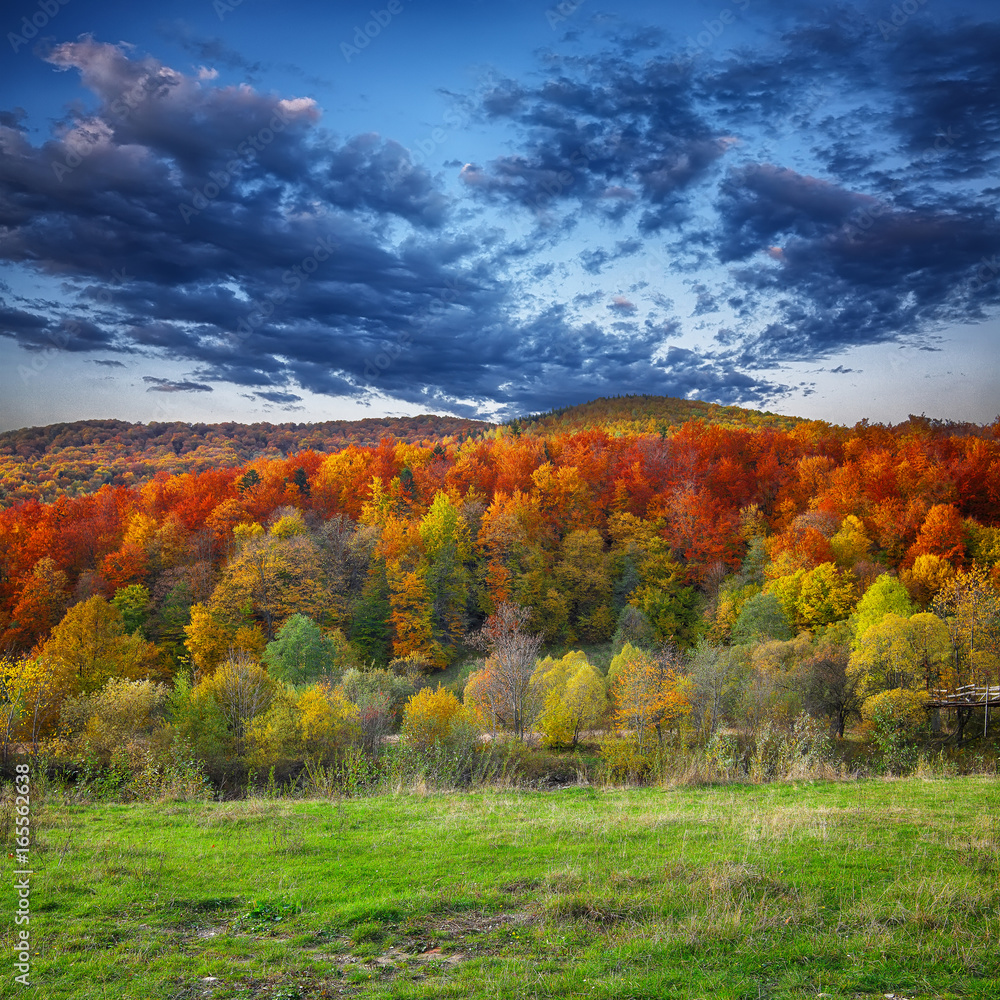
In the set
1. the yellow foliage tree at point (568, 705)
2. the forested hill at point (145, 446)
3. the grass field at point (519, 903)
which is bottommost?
the yellow foliage tree at point (568, 705)

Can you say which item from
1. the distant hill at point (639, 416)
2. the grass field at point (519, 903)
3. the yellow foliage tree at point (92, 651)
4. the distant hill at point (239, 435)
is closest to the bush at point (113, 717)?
the yellow foliage tree at point (92, 651)

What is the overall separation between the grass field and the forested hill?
82253 millimetres

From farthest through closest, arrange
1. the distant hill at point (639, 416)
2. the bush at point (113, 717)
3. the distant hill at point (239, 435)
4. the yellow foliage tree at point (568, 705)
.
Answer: the distant hill at point (639, 416)
the distant hill at point (239, 435)
the yellow foliage tree at point (568, 705)
the bush at point (113, 717)

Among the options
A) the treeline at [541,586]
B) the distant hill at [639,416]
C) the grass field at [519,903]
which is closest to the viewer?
the grass field at [519,903]

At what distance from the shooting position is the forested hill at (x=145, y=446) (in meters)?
85.9

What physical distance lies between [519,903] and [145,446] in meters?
120

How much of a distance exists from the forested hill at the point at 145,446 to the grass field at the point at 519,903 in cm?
8225

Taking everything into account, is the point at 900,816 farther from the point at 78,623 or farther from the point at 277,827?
the point at 78,623

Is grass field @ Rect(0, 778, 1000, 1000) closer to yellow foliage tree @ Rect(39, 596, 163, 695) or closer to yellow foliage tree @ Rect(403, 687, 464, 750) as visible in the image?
yellow foliage tree @ Rect(403, 687, 464, 750)

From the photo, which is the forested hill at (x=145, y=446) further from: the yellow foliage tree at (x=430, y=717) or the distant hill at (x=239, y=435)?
the yellow foliage tree at (x=430, y=717)

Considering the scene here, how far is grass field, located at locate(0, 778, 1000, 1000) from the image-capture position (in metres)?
5.44

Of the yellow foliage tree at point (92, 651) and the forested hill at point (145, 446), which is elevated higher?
the forested hill at point (145, 446)

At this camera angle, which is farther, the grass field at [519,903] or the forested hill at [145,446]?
the forested hill at [145,446]

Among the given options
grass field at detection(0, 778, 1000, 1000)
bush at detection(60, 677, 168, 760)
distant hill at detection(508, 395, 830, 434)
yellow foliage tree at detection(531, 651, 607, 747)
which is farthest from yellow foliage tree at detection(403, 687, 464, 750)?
distant hill at detection(508, 395, 830, 434)
